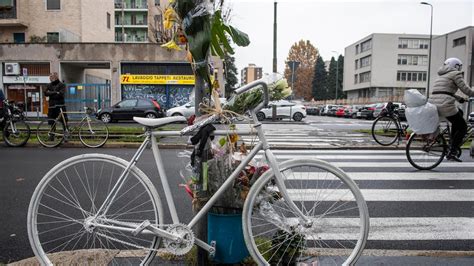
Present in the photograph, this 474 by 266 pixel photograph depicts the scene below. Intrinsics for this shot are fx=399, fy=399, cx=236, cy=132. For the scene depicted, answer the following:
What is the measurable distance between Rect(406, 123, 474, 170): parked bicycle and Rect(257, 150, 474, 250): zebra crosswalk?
0.67ft

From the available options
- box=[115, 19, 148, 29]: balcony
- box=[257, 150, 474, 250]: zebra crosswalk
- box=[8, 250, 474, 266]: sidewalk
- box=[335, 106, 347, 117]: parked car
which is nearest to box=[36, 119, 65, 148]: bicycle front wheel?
box=[257, 150, 474, 250]: zebra crosswalk

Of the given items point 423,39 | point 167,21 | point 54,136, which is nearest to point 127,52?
point 54,136

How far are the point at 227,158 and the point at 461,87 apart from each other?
5.78 m

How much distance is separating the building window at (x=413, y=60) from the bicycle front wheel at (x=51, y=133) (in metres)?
78.0

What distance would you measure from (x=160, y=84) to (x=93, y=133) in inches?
803

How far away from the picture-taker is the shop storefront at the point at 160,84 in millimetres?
30891

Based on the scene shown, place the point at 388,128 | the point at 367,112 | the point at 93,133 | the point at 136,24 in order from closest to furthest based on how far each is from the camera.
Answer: the point at 93,133 < the point at 388,128 < the point at 367,112 < the point at 136,24

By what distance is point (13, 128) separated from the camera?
11.0 meters

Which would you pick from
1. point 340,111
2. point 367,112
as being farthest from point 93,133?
point 340,111

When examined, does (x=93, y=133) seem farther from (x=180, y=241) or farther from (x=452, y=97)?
(x=180, y=241)

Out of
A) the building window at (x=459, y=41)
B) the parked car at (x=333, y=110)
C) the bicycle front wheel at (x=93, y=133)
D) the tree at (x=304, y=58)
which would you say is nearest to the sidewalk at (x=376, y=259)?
the bicycle front wheel at (x=93, y=133)

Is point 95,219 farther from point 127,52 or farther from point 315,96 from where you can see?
point 315,96

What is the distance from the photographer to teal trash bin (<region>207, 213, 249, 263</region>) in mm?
2885

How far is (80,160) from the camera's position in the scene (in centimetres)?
285
